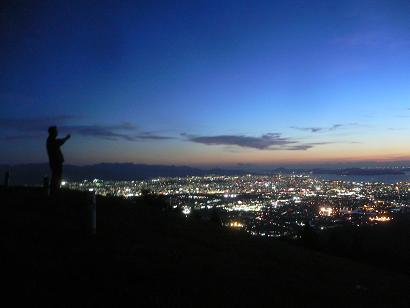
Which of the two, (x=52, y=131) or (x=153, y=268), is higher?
(x=52, y=131)

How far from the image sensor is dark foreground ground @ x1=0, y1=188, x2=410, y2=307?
6320mm

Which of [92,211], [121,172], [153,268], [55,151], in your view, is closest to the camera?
[153,268]

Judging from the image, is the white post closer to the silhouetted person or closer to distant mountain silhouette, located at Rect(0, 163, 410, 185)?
the silhouetted person

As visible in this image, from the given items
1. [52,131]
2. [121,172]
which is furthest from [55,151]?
[121,172]

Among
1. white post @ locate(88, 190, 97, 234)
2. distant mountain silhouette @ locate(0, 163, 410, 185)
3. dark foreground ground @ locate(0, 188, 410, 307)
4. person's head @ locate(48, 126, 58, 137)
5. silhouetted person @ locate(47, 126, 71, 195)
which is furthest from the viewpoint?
distant mountain silhouette @ locate(0, 163, 410, 185)

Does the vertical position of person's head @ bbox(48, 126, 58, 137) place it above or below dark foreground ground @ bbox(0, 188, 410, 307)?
above

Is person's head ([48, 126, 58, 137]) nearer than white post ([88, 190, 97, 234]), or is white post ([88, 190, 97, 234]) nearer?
white post ([88, 190, 97, 234])

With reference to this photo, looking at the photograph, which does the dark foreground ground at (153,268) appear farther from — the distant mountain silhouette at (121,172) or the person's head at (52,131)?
the distant mountain silhouette at (121,172)

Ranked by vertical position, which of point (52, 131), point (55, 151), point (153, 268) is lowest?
point (153, 268)

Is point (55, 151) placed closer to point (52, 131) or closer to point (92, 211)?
point (52, 131)

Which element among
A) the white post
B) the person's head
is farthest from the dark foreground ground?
the person's head

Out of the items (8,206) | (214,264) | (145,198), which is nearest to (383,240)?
(145,198)

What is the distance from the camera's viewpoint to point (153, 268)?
781 cm

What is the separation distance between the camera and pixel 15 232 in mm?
8625
